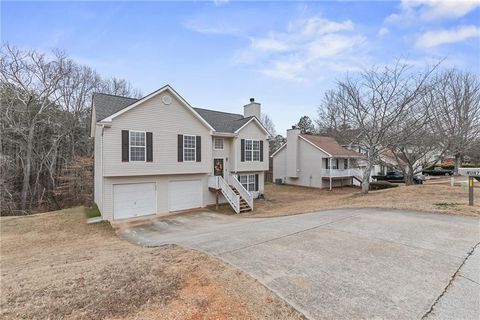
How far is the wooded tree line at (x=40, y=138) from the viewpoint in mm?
19109

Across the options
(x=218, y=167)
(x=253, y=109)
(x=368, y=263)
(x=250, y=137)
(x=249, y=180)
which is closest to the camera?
(x=368, y=263)

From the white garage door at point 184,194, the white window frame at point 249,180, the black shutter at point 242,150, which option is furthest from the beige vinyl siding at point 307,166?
the white garage door at point 184,194

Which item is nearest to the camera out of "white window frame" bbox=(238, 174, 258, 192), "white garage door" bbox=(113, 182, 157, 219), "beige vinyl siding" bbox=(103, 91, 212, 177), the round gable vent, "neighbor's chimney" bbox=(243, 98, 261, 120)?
"beige vinyl siding" bbox=(103, 91, 212, 177)

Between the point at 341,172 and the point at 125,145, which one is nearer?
the point at 125,145

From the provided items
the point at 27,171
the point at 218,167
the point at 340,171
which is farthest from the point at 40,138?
the point at 340,171

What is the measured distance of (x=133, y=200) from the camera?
13.4 meters

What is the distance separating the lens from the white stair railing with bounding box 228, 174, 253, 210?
16.0 meters

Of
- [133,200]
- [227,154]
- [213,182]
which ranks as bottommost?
[133,200]

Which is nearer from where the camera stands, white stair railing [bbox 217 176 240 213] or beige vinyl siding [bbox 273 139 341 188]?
white stair railing [bbox 217 176 240 213]

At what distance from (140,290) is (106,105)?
12.5m

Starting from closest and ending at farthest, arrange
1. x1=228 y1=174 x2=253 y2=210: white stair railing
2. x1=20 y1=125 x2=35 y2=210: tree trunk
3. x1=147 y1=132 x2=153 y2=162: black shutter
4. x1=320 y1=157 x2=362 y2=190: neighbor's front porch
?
x1=147 y1=132 x2=153 y2=162: black shutter → x1=228 y1=174 x2=253 y2=210: white stair railing → x1=20 y1=125 x2=35 y2=210: tree trunk → x1=320 y1=157 x2=362 y2=190: neighbor's front porch

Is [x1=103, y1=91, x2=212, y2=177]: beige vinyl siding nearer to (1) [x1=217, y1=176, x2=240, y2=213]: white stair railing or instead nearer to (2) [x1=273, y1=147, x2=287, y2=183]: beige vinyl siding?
(1) [x1=217, y1=176, x2=240, y2=213]: white stair railing

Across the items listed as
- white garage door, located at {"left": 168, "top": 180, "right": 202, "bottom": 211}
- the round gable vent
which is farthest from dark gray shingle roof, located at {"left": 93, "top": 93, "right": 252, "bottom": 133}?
white garage door, located at {"left": 168, "top": 180, "right": 202, "bottom": 211}

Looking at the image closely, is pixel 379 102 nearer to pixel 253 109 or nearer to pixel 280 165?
pixel 253 109
